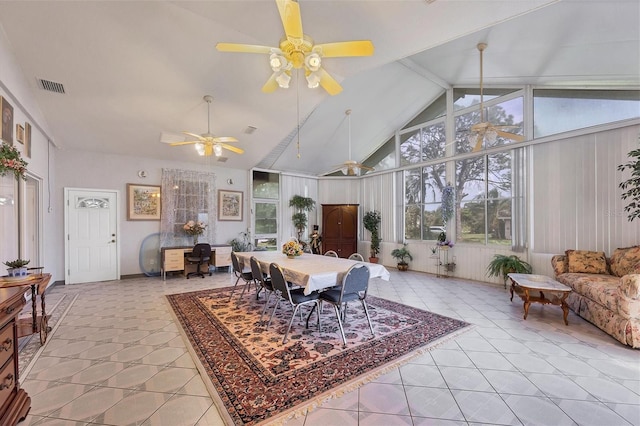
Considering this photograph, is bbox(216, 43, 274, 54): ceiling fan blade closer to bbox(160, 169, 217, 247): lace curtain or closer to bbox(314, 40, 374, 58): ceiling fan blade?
bbox(314, 40, 374, 58): ceiling fan blade

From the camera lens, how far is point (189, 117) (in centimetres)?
507

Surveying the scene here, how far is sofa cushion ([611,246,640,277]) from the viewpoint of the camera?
3.64 metres

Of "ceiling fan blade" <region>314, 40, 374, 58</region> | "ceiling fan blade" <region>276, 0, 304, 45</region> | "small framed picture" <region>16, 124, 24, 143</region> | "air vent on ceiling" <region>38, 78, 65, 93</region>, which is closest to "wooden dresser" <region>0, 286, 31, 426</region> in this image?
"ceiling fan blade" <region>276, 0, 304, 45</region>

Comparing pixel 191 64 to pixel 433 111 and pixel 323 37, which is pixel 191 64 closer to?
pixel 323 37

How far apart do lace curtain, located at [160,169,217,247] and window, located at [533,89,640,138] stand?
718cm

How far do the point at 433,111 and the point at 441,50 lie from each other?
236 centimetres

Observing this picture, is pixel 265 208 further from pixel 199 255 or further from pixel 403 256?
pixel 403 256

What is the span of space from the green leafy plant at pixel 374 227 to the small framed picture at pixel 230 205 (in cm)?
360

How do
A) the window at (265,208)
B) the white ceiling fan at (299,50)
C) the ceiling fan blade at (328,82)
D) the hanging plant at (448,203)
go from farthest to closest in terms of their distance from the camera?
the window at (265,208) < the hanging plant at (448,203) < the ceiling fan blade at (328,82) < the white ceiling fan at (299,50)

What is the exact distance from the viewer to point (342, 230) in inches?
318

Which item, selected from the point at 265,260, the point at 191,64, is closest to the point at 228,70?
the point at 191,64

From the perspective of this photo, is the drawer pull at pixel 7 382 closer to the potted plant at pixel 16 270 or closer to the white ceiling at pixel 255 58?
the potted plant at pixel 16 270

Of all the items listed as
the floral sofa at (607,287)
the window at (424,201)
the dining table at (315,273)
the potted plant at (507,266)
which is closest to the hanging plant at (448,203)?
the window at (424,201)

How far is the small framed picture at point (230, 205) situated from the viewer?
23.4 ft
